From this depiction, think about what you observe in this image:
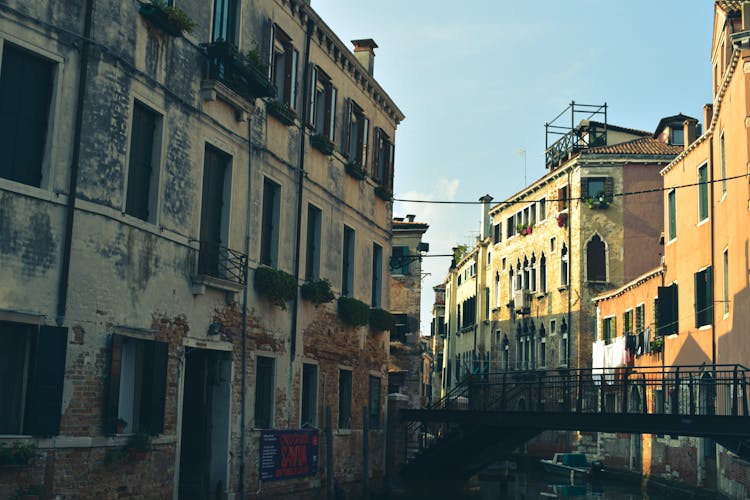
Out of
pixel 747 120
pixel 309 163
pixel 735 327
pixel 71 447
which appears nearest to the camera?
pixel 71 447

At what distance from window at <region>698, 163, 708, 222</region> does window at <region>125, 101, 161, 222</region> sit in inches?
695

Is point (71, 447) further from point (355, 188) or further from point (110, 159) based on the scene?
point (355, 188)

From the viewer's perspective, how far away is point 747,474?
2280 centimetres

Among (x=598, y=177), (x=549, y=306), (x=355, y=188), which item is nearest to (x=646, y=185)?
(x=598, y=177)

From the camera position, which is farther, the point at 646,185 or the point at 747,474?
the point at 646,185

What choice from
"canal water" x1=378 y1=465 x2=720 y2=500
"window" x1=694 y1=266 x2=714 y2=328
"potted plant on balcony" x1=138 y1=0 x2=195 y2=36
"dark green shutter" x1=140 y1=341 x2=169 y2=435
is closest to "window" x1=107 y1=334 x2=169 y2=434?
"dark green shutter" x1=140 y1=341 x2=169 y2=435

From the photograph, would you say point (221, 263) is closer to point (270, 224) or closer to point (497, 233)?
point (270, 224)

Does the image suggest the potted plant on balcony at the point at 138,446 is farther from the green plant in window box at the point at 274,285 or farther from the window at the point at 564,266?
the window at the point at 564,266

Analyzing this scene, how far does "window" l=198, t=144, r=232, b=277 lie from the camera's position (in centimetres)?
1593

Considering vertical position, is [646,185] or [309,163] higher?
[646,185]

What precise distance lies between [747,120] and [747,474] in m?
8.12

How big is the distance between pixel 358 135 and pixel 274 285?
7.33 m

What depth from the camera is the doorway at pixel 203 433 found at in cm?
1608

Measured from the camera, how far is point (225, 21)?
54.5 ft
